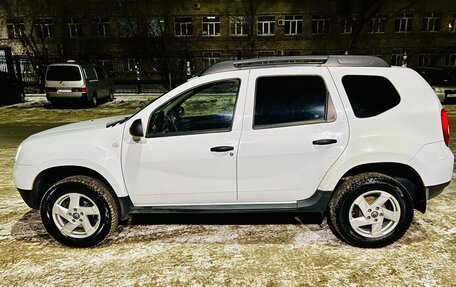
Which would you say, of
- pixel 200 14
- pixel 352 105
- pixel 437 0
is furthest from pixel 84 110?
pixel 437 0

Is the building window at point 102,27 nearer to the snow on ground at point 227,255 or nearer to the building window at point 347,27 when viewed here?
the building window at point 347,27

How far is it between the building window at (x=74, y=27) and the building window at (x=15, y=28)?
150 inches

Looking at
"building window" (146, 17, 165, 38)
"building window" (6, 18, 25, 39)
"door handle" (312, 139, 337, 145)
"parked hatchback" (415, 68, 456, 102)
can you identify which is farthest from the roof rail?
"building window" (6, 18, 25, 39)

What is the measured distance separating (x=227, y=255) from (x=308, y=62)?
2024 mm

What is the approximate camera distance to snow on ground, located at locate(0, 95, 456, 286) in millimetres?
3025

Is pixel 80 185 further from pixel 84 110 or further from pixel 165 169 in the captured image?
pixel 84 110

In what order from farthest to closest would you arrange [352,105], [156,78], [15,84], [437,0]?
[437,0] < [156,78] < [15,84] < [352,105]

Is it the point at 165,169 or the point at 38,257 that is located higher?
the point at 165,169

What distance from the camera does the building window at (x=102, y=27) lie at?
3284cm

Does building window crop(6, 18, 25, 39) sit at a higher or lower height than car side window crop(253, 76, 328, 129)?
higher

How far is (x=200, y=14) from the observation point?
107ft

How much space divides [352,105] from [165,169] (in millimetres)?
1852

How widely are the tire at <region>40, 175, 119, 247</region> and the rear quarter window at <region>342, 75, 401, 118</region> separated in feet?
8.23

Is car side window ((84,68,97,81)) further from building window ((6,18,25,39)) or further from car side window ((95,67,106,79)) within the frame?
building window ((6,18,25,39))
